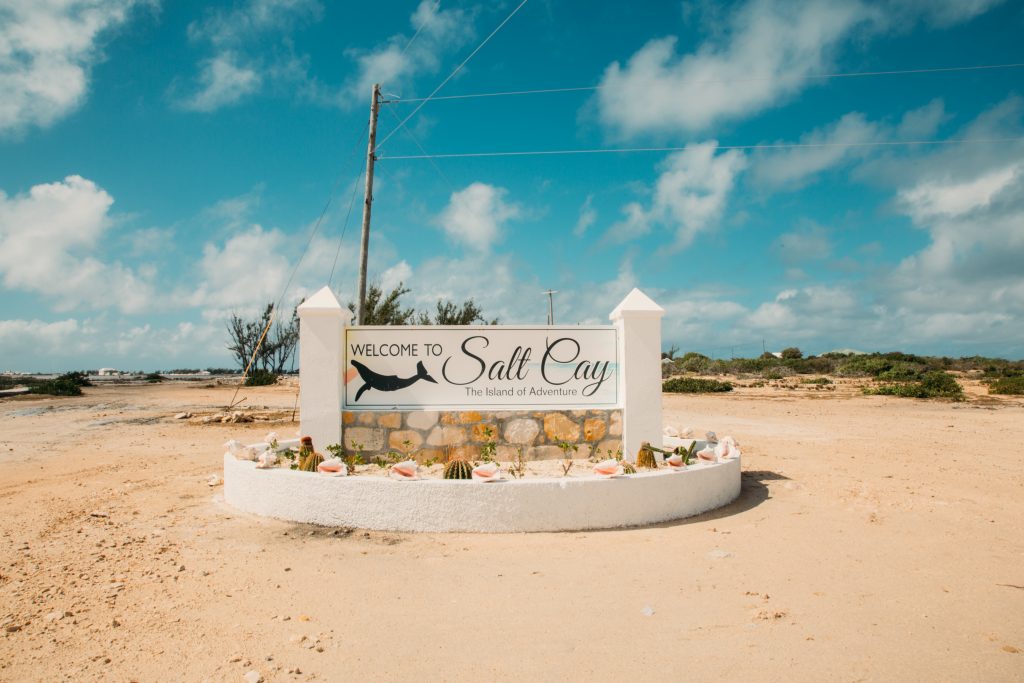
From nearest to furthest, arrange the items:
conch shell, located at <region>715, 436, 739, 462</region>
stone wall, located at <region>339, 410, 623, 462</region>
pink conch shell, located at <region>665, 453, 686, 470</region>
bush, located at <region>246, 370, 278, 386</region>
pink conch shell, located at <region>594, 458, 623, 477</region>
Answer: pink conch shell, located at <region>594, 458, 623, 477</region>, pink conch shell, located at <region>665, 453, 686, 470</region>, conch shell, located at <region>715, 436, 739, 462</region>, stone wall, located at <region>339, 410, 623, 462</region>, bush, located at <region>246, 370, 278, 386</region>

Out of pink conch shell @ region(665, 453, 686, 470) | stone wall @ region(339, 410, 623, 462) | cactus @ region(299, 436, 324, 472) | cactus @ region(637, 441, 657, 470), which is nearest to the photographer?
cactus @ region(299, 436, 324, 472)

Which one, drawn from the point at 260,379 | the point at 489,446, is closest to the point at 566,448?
the point at 489,446

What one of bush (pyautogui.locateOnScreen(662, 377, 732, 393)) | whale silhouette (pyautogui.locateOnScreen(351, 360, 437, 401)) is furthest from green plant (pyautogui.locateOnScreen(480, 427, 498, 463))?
bush (pyautogui.locateOnScreen(662, 377, 732, 393))

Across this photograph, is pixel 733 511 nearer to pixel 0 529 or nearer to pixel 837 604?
pixel 837 604

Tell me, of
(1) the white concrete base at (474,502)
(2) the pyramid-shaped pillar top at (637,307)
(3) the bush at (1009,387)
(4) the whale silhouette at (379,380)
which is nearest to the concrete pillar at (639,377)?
(2) the pyramid-shaped pillar top at (637,307)

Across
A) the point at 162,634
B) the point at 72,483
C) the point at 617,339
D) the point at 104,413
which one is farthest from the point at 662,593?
the point at 104,413

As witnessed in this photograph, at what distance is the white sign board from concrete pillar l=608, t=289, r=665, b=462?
28 centimetres

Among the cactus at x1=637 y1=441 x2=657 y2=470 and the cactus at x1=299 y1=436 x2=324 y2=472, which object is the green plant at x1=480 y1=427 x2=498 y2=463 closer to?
the cactus at x1=637 y1=441 x2=657 y2=470

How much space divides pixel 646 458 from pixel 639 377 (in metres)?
1.20

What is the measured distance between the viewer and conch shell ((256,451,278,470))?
7326mm

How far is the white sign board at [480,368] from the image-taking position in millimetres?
8570

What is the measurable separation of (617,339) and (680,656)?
17.1 ft

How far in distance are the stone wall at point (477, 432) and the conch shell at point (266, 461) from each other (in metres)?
1.06

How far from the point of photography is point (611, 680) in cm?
374
